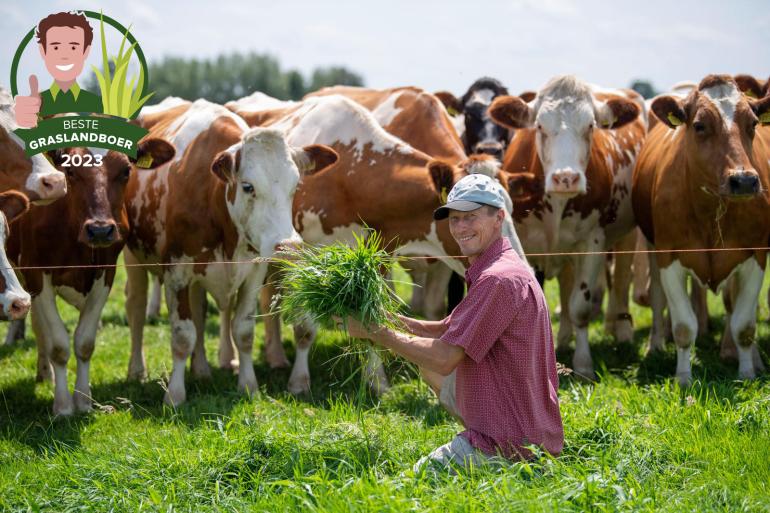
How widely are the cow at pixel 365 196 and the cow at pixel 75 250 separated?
160cm

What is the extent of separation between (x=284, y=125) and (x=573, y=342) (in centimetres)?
381

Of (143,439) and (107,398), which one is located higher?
(143,439)

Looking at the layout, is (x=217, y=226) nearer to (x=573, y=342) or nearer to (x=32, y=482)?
(x=32, y=482)

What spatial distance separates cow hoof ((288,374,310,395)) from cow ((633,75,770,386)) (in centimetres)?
307

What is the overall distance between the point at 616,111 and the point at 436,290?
8.00 ft

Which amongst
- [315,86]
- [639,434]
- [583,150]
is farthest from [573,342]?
[315,86]

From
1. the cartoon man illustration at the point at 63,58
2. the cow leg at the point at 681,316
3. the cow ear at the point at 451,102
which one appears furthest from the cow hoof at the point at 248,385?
the cow ear at the point at 451,102

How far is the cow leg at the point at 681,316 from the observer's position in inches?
285

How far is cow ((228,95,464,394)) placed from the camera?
7.79 meters

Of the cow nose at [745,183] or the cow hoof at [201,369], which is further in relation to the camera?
the cow hoof at [201,369]

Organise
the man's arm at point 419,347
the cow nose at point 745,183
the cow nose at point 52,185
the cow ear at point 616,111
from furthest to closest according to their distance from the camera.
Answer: the cow ear at point 616,111 < the cow nose at point 745,183 < the cow nose at point 52,185 < the man's arm at point 419,347

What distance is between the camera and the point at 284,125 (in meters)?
9.09

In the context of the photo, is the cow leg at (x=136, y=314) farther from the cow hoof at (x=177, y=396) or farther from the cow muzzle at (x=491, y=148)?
the cow muzzle at (x=491, y=148)

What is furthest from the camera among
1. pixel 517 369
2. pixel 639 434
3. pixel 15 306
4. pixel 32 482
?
pixel 15 306
